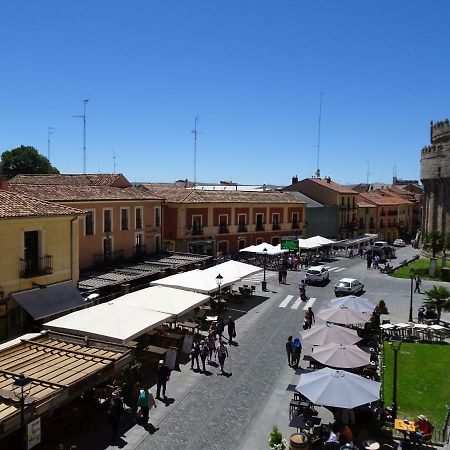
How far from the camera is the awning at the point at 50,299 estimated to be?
18.1 meters

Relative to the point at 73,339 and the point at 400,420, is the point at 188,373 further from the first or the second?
the point at 400,420

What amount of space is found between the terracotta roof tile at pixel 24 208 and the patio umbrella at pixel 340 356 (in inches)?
449

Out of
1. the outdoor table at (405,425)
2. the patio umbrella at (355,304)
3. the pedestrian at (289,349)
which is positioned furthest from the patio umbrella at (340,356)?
the patio umbrella at (355,304)

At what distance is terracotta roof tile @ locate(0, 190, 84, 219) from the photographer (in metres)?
18.2

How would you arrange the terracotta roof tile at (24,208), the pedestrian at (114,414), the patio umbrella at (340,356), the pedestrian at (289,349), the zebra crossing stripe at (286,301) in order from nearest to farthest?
the pedestrian at (114,414) < the patio umbrella at (340,356) < the pedestrian at (289,349) < the terracotta roof tile at (24,208) < the zebra crossing stripe at (286,301)

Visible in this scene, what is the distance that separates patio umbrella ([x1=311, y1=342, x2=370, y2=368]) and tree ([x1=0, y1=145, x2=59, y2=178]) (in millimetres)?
61599

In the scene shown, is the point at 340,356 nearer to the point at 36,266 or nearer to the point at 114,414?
the point at 114,414

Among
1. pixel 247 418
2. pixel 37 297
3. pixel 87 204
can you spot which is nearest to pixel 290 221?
pixel 87 204

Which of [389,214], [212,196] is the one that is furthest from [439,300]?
[389,214]

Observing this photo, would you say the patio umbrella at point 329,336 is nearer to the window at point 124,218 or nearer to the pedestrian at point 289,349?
the pedestrian at point 289,349

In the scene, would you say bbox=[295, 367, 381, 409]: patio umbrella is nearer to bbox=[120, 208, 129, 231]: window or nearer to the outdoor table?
the outdoor table

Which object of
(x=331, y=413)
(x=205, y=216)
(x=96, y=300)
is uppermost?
(x=205, y=216)

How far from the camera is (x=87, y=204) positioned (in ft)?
94.6

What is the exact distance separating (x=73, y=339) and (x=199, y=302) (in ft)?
20.8
